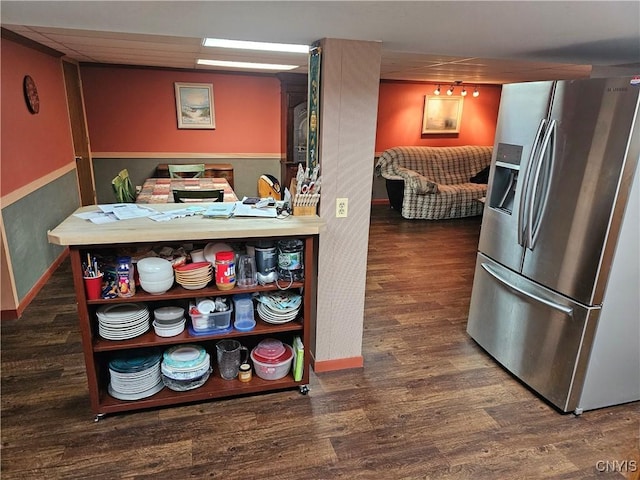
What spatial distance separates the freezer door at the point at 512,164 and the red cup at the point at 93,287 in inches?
91.2

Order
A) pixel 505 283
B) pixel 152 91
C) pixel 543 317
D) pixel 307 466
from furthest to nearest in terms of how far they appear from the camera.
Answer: pixel 152 91
pixel 505 283
pixel 543 317
pixel 307 466

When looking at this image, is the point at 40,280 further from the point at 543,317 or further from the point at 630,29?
the point at 630,29

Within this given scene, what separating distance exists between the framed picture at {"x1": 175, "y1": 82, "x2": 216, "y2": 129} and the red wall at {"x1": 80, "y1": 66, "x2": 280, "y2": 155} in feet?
0.24

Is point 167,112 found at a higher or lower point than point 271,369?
higher

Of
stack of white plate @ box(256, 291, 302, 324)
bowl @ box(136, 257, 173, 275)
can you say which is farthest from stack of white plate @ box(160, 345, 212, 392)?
bowl @ box(136, 257, 173, 275)

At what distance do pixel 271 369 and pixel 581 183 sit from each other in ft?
6.34

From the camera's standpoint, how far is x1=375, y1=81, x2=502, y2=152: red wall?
293 inches

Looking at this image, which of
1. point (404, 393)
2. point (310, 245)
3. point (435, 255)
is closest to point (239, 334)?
point (310, 245)

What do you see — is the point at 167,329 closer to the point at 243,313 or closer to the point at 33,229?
the point at 243,313

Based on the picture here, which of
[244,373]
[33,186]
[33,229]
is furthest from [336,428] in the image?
[33,186]

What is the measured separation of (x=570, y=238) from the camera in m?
2.22

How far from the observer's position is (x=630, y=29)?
1818 mm

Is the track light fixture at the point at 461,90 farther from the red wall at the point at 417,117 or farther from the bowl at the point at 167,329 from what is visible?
the bowl at the point at 167,329

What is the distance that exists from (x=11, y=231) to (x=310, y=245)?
2.52 metres
